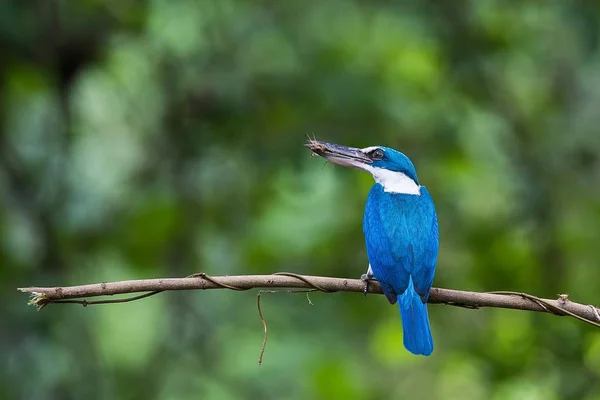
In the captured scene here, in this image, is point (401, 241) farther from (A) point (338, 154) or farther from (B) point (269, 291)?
(B) point (269, 291)

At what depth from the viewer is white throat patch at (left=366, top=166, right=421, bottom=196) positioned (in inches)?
158

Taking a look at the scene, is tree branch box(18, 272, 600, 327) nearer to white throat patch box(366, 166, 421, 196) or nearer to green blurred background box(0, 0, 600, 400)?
white throat patch box(366, 166, 421, 196)

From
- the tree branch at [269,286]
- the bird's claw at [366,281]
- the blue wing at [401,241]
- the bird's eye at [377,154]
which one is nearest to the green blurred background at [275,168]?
the bird's eye at [377,154]

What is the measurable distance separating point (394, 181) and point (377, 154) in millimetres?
139

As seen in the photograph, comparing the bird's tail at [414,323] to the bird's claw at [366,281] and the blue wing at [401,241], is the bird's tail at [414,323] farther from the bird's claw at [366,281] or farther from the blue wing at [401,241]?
the bird's claw at [366,281]

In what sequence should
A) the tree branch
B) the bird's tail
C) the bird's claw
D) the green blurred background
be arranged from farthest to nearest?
1. the green blurred background
2. the bird's tail
3. the bird's claw
4. the tree branch

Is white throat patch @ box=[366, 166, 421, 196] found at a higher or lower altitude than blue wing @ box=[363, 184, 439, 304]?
higher

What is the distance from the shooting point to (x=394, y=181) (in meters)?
4.05

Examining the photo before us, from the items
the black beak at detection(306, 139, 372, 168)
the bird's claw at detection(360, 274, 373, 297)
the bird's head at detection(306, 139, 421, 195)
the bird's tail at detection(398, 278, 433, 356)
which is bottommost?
the bird's tail at detection(398, 278, 433, 356)

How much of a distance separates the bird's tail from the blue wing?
0.09 feet

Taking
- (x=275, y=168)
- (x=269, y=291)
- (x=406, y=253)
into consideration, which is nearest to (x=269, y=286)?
(x=269, y=291)

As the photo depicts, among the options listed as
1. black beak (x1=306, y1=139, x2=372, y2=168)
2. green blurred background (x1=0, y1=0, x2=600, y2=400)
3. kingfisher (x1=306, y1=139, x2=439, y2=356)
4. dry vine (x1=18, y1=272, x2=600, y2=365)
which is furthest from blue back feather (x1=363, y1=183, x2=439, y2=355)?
green blurred background (x1=0, y1=0, x2=600, y2=400)

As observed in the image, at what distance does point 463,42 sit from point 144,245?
2.54 metres

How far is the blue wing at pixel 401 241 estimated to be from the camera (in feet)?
11.3
